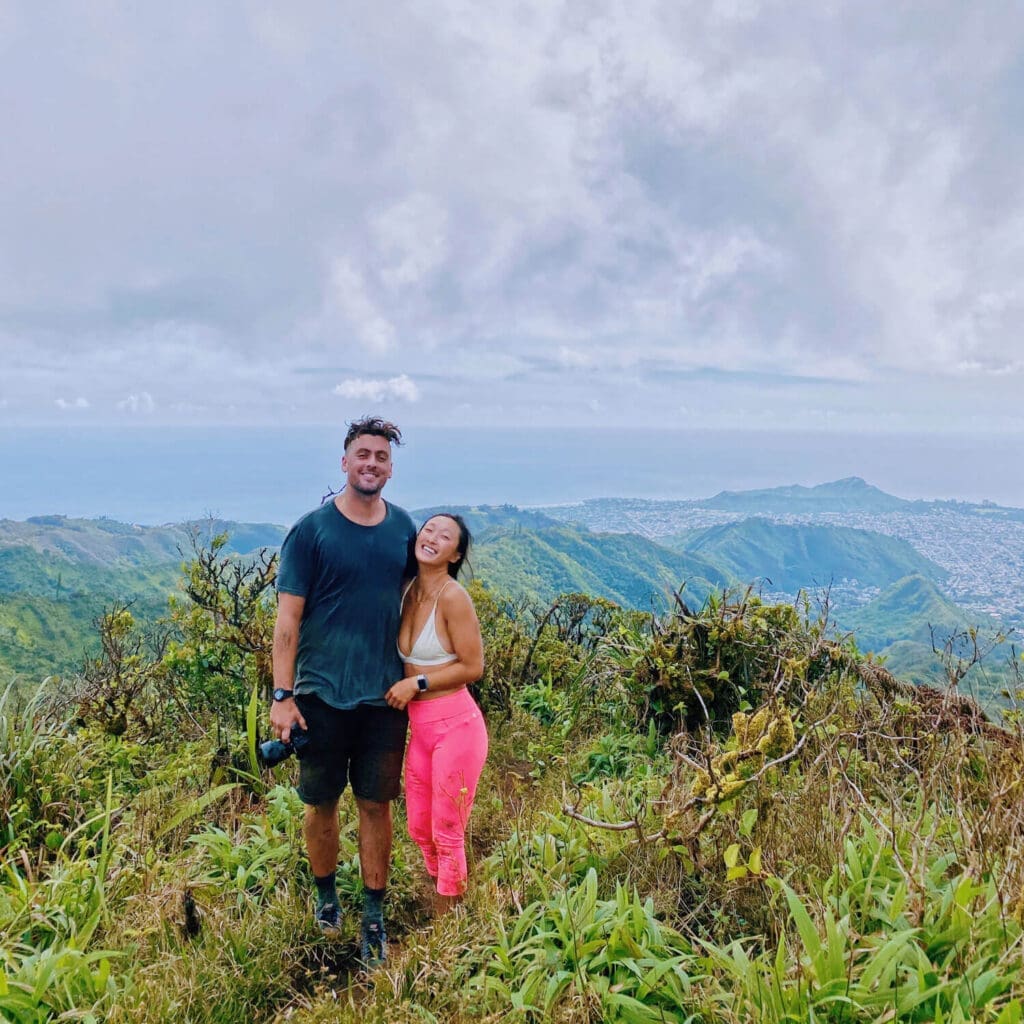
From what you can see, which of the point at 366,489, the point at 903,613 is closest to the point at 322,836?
the point at 366,489

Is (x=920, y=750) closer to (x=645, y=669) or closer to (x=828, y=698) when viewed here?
(x=828, y=698)

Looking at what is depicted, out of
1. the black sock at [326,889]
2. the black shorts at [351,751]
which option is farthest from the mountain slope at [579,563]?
the black shorts at [351,751]

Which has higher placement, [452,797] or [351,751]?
[351,751]

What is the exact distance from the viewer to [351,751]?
9.68 ft

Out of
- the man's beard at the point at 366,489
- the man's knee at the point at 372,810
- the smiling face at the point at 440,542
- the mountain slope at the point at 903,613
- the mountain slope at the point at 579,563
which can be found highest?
the man's beard at the point at 366,489

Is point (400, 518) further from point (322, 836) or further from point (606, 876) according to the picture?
point (606, 876)

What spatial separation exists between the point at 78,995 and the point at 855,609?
3642 inches

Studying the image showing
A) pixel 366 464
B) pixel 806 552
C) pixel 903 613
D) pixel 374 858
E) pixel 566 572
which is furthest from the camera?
pixel 806 552

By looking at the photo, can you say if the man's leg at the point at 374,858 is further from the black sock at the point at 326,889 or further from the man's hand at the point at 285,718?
the man's hand at the point at 285,718

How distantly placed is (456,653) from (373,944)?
1.33 m

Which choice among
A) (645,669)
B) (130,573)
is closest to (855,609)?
(645,669)

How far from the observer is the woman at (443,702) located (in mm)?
2795

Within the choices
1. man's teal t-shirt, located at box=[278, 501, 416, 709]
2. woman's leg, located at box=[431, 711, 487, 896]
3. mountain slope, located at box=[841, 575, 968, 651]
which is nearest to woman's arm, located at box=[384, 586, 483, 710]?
man's teal t-shirt, located at box=[278, 501, 416, 709]

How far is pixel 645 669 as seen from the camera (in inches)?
196
